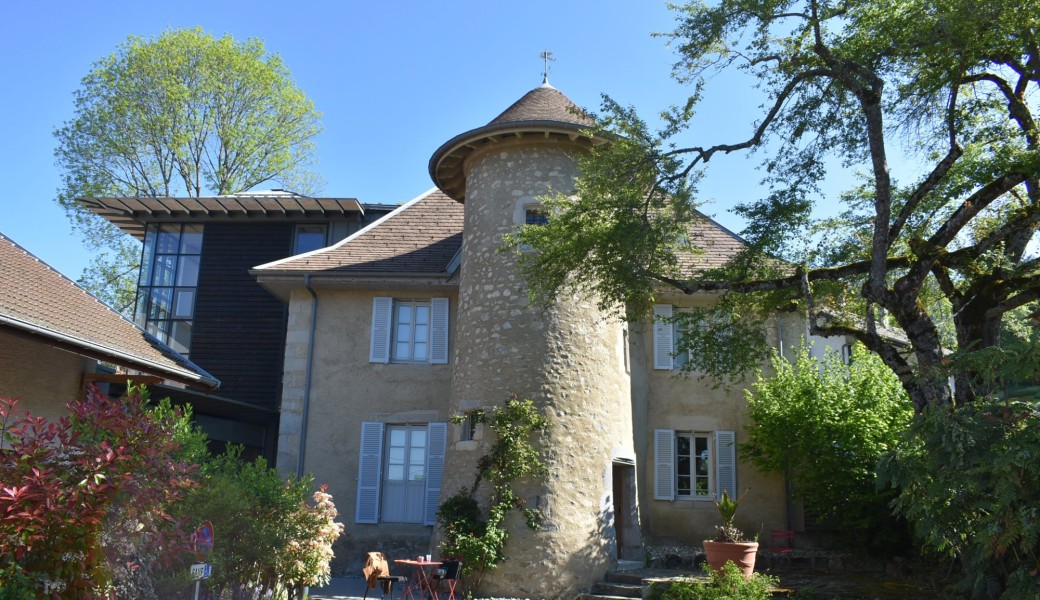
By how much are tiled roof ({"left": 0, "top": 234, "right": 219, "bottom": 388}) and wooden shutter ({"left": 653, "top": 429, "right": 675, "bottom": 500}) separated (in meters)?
7.07

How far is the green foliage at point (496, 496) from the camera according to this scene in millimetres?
10969

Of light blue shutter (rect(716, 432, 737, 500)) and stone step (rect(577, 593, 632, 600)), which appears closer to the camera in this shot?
stone step (rect(577, 593, 632, 600))

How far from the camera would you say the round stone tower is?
1138 cm

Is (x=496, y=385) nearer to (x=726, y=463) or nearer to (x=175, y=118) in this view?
(x=726, y=463)

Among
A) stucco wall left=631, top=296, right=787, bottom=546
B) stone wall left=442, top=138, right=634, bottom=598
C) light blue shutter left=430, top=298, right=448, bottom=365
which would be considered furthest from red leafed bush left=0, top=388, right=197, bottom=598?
stucco wall left=631, top=296, right=787, bottom=546

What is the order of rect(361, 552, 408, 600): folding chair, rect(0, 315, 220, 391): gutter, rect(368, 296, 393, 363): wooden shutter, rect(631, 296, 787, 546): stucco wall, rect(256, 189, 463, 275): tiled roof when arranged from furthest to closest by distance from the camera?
rect(256, 189, 463, 275): tiled roof
rect(368, 296, 393, 363): wooden shutter
rect(631, 296, 787, 546): stucco wall
rect(361, 552, 408, 600): folding chair
rect(0, 315, 220, 391): gutter

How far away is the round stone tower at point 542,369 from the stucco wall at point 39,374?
501 cm

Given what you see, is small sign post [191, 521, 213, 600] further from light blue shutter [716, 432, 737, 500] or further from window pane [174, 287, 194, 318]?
window pane [174, 287, 194, 318]

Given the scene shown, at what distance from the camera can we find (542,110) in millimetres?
13258

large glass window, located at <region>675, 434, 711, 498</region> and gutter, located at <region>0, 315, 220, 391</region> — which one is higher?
gutter, located at <region>0, 315, 220, 391</region>

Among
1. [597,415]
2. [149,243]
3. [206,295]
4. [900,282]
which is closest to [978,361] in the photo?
[900,282]

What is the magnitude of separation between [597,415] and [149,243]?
11.9m

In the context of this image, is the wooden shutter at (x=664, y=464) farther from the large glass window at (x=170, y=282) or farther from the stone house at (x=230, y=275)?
the large glass window at (x=170, y=282)

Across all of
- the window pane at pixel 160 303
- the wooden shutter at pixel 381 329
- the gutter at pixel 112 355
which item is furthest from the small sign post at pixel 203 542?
the window pane at pixel 160 303
